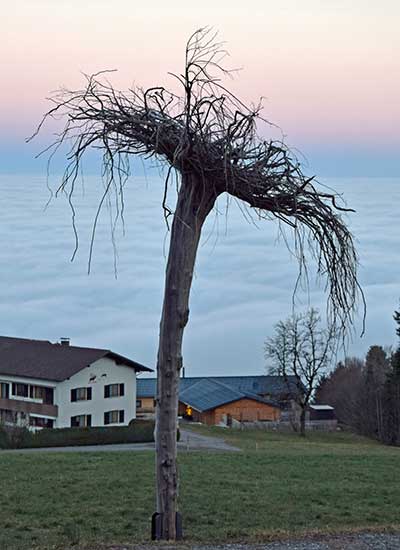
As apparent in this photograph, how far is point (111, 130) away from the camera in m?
7.31

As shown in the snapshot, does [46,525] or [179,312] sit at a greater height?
[179,312]

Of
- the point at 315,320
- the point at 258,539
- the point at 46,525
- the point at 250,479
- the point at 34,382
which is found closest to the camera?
the point at 258,539

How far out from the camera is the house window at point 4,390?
45312mm

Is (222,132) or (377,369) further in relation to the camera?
(377,369)

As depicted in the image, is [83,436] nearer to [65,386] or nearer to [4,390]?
[65,386]

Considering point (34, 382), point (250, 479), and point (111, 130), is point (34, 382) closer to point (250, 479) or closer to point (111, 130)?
point (250, 479)

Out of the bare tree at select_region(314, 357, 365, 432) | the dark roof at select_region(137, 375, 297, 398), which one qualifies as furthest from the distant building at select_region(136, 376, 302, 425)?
the bare tree at select_region(314, 357, 365, 432)

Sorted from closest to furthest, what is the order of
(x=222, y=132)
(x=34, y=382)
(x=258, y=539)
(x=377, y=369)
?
(x=222, y=132)
(x=258, y=539)
(x=34, y=382)
(x=377, y=369)

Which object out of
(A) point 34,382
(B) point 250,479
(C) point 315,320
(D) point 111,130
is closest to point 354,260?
(D) point 111,130

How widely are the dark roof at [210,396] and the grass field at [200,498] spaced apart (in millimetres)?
38741

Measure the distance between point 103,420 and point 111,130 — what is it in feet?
127

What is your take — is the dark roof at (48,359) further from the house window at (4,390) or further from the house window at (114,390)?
the house window at (114,390)

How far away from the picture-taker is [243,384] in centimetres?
6825

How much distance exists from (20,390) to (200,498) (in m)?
32.5
